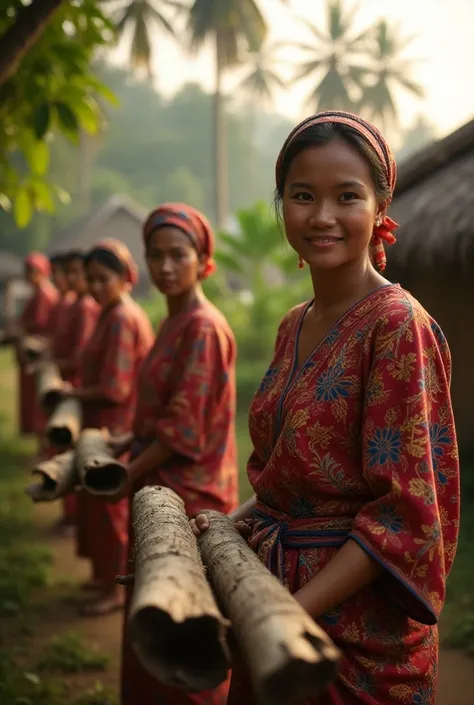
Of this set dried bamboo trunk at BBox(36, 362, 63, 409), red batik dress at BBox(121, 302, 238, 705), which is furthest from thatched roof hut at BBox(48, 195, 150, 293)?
red batik dress at BBox(121, 302, 238, 705)

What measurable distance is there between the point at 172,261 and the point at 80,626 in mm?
2547

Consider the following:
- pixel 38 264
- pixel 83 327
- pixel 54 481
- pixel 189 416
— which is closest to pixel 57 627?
pixel 54 481

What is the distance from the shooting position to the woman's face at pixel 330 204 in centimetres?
165

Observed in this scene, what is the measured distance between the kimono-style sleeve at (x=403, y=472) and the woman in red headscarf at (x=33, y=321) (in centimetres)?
773

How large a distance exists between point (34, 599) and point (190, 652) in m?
4.13

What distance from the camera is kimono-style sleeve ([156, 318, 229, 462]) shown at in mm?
3035

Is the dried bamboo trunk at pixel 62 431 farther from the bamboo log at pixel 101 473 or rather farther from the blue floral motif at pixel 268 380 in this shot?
the blue floral motif at pixel 268 380

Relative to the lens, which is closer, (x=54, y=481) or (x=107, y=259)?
(x=54, y=481)

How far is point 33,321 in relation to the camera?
9273 millimetres

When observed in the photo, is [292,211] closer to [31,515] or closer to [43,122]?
[43,122]

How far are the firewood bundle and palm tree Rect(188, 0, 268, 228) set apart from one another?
26276 mm

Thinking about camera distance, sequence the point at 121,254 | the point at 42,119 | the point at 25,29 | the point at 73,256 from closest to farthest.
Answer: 1. the point at 25,29
2. the point at 42,119
3. the point at 121,254
4. the point at 73,256

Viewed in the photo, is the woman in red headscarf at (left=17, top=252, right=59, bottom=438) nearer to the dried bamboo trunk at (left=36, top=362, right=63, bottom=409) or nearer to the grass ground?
the dried bamboo trunk at (left=36, top=362, right=63, bottom=409)

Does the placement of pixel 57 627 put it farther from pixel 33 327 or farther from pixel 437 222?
pixel 33 327
